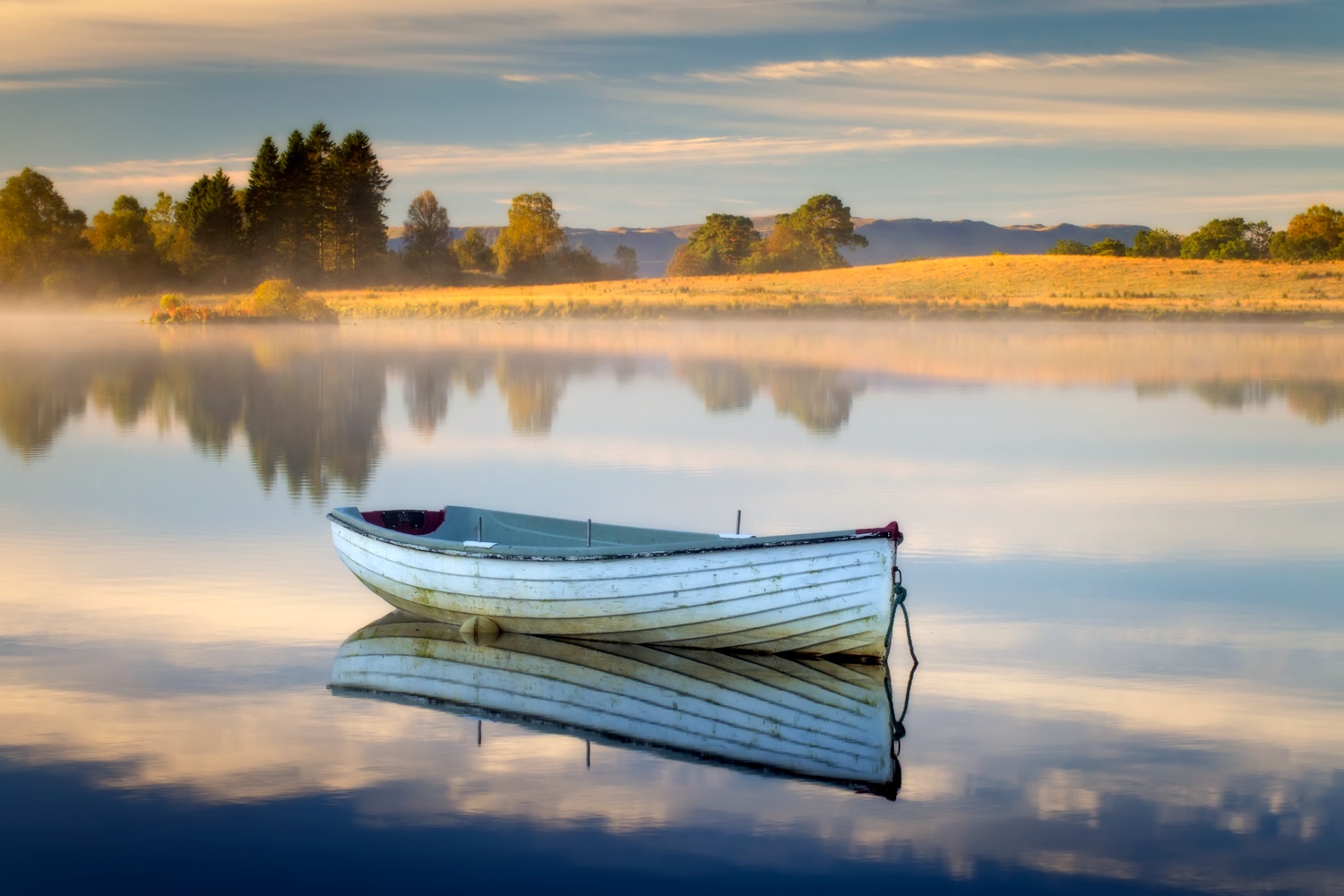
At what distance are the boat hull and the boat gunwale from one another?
0.7 inches

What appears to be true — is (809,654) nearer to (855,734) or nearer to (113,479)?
(855,734)

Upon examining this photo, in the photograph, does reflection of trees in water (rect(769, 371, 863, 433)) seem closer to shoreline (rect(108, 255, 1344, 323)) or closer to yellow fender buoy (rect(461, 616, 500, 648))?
yellow fender buoy (rect(461, 616, 500, 648))

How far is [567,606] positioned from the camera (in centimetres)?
1141

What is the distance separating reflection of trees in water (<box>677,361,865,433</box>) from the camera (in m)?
31.0

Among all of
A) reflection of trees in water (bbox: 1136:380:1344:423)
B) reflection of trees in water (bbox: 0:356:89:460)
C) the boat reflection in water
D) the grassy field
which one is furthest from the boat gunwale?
the grassy field

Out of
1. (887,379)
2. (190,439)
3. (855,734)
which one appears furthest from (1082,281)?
(855,734)

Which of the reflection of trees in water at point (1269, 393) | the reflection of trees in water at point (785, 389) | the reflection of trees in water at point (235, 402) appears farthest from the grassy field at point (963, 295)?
the reflection of trees in water at point (1269, 393)

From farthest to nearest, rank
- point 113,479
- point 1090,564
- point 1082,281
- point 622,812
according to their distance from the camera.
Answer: point 1082,281 → point 113,479 → point 1090,564 → point 622,812

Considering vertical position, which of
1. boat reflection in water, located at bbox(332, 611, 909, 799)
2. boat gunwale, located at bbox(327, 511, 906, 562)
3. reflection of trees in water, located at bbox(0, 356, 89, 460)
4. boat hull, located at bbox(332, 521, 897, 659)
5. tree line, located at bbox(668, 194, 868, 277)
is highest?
tree line, located at bbox(668, 194, 868, 277)

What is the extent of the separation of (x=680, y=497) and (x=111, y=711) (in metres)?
10.4

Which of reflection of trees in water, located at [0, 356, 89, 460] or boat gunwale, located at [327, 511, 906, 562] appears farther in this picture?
reflection of trees in water, located at [0, 356, 89, 460]

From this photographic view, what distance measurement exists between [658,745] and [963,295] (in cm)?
7840

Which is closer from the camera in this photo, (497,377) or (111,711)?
(111,711)

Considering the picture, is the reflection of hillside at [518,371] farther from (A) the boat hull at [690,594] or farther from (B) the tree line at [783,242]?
(B) the tree line at [783,242]
